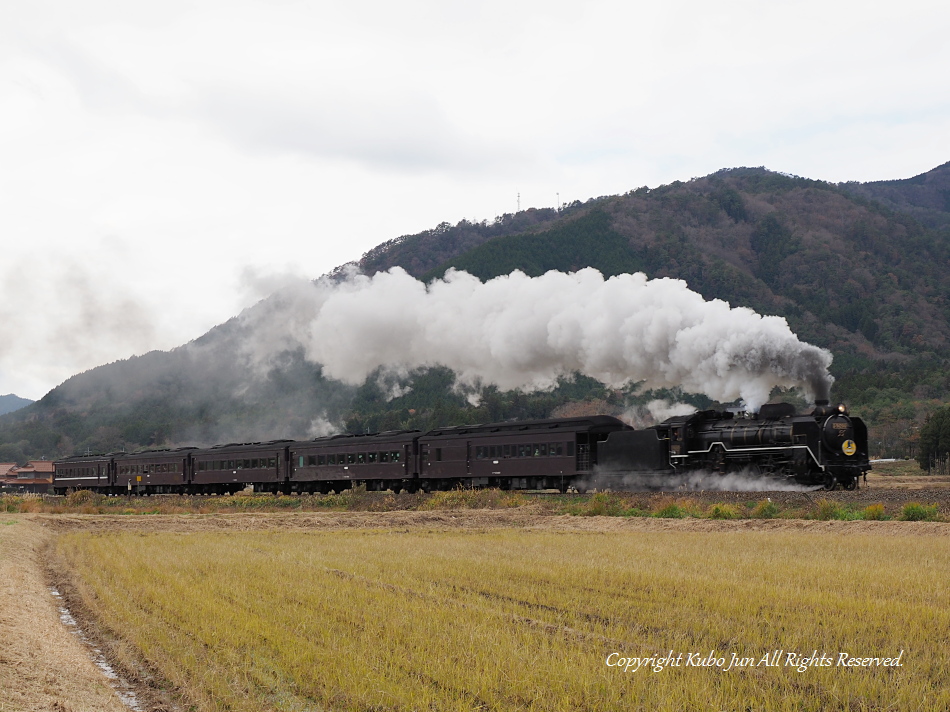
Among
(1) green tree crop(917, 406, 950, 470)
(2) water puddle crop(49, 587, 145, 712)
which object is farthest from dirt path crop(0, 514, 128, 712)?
(1) green tree crop(917, 406, 950, 470)

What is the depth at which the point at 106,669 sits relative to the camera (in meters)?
11.9

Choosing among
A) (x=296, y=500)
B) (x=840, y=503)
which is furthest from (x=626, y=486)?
(x=296, y=500)

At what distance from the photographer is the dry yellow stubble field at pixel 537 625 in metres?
9.67

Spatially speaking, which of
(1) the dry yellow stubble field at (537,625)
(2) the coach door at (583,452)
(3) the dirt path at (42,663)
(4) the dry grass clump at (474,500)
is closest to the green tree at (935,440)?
(2) the coach door at (583,452)

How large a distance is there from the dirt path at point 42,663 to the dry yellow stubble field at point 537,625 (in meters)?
0.79

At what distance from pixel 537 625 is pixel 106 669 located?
5.55m

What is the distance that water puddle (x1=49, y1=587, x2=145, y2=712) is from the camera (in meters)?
10.4

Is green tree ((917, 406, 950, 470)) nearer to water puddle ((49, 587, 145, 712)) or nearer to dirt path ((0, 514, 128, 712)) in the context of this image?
dirt path ((0, 514, 128, 712))

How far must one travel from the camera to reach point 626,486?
43.8m

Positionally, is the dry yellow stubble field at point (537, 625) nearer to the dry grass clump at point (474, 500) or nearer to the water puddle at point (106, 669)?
the water puddle at point (106, 669)

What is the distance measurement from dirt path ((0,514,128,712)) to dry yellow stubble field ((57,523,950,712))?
789 mm

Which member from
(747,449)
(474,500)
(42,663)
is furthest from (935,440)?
(42,663)

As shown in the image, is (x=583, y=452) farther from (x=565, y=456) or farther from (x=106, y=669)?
(x=106, y=669)

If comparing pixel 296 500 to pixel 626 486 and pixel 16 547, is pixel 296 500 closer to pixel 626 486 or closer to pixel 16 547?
pixel 626 486
